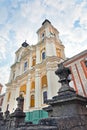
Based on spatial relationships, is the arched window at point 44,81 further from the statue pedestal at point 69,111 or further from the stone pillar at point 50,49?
the statue pedestal at point 69,111

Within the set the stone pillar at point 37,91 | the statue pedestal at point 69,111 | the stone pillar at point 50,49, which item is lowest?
the statue pedestal at point 69,111

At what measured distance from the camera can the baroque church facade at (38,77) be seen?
19291mm

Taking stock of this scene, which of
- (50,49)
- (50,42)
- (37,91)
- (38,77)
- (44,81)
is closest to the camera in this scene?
(37,91)

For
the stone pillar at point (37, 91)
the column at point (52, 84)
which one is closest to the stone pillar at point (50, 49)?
the column at point (52, 84)

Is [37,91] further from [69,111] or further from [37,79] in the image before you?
[69,111]

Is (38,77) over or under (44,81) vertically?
over

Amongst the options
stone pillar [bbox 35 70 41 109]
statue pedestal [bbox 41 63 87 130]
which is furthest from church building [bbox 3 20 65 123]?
statue pedestal [bbox 41 63 87 130]

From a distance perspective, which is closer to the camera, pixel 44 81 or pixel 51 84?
pixel 51 84

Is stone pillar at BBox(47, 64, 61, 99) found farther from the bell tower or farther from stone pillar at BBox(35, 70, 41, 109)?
the bell tower

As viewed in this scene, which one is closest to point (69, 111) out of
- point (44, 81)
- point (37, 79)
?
point (44, 81)

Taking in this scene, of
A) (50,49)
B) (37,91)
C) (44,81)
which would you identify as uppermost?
(50,49)

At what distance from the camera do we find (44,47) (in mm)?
27312

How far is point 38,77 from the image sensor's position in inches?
907

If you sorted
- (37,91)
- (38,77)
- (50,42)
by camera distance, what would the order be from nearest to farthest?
1. (37,91)
2. (38,77)
3. (50,42)
